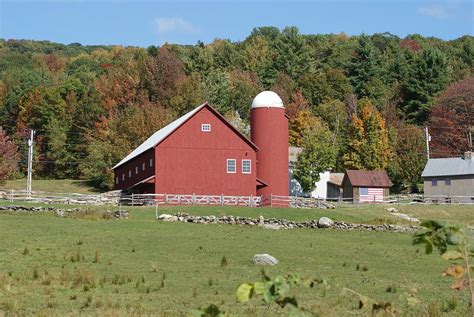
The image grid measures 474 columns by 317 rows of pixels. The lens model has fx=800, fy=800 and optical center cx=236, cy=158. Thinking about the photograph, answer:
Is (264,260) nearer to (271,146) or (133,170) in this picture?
(271,146)

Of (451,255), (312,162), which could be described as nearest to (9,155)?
(312,162)

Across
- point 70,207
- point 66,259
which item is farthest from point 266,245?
point 70,207

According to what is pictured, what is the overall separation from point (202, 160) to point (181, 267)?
104 feet

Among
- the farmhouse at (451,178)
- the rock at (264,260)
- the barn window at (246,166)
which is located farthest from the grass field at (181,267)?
the farmhouse at (451,178)

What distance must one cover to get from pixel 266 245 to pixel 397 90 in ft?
257

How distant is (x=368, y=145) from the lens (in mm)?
83938

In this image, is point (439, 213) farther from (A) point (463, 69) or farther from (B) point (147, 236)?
(A) point (463, 69)

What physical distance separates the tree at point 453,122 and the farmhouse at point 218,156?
34897 mm

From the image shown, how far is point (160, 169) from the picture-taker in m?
55.8

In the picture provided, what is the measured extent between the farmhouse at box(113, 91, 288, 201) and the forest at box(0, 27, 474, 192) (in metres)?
16.6

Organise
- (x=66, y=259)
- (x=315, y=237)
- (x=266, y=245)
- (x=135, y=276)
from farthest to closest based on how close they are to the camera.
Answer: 1. (x=315, y=237)
2. (x=266, y=245)
3. (x=66, y=259)
4. (x=135, y=276)

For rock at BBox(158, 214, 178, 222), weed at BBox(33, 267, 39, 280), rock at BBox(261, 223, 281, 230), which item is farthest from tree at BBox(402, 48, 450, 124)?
weed at BBox(33, 267, 39, 280)

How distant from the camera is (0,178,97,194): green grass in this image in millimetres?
79500

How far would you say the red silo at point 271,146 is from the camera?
2328 inches
